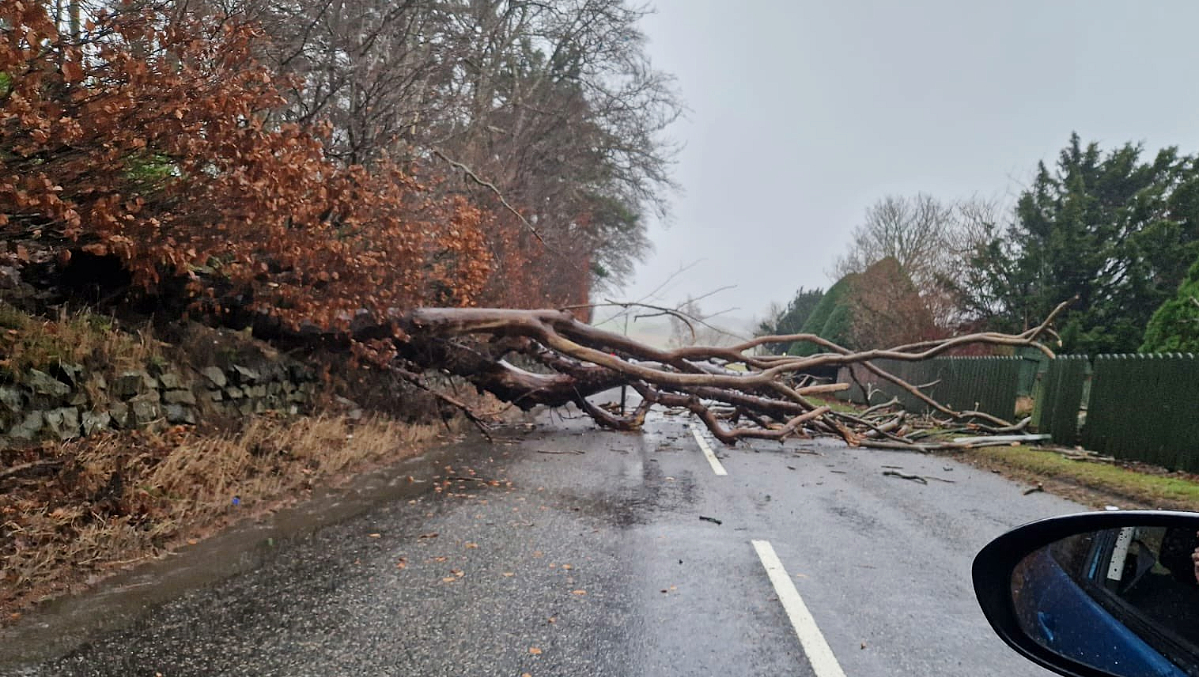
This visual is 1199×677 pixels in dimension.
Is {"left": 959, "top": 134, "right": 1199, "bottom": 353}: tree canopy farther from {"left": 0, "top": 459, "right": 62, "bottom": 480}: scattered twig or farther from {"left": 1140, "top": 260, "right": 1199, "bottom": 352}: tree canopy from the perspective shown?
{"left": 0, "top": 459, "right": 62, "bottom": 480}: scattered twig

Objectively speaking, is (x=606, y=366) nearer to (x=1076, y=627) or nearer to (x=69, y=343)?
(x=69, y=343)

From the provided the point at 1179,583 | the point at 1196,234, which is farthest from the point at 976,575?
the point at 1196,234

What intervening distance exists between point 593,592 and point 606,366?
24.0 feet

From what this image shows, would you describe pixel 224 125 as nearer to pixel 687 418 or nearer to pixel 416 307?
pixel 416 307

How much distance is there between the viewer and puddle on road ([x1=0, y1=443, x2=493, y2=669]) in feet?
11.9

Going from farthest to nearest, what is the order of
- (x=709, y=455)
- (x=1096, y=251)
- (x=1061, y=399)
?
(x=1096, y=251) < (x=1061, y=399) < (x=709, y=455)

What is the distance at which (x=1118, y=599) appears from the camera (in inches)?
63.7

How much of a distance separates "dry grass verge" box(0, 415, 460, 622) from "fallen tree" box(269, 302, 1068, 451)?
10.3 ft

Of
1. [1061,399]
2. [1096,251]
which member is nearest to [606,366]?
[1061,399]

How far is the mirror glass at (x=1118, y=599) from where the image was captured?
1.44 m

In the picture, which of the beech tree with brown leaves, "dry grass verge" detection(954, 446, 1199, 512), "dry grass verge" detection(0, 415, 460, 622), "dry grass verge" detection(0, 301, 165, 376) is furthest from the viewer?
"dry grass verge" detection(954, 446, 1199, 512)

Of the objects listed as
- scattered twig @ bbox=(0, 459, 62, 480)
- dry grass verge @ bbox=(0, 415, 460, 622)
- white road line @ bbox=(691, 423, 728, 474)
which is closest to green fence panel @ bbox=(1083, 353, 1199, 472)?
white road line @ bbox=(691, 423, 728, 474)

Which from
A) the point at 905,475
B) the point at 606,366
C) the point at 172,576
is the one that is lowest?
the point at 172,576

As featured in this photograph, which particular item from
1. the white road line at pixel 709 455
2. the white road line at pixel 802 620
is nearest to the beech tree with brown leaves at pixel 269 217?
the white road line at pixel 709 455
